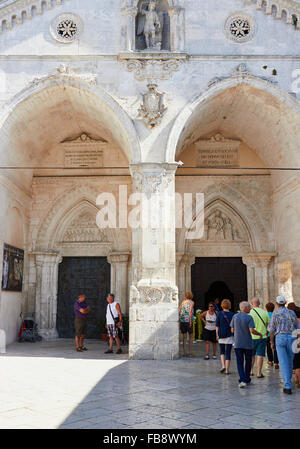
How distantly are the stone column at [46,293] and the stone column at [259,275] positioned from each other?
5887 millimetres

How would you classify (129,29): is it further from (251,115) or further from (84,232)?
(84,232)

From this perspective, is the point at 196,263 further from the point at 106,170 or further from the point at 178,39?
the point at 178,39

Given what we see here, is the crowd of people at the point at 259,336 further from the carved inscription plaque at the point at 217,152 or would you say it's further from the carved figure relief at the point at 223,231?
the carved inscription plaque at the point at 217,152

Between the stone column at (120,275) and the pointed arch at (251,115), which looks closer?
the pointed arch at (251,115)

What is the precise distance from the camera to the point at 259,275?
1323 centimetres

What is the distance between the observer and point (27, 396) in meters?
5.72

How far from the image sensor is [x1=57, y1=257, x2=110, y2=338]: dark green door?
13453mm

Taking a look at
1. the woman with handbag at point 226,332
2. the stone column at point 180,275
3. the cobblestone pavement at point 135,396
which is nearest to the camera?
the cobblestone pavement at point 135,396

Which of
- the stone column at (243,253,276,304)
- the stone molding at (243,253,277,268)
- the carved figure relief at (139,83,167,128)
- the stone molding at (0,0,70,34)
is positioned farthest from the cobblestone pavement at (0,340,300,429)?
the stone molding at (0,0,70,34)

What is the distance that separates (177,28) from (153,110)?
2.28 meters

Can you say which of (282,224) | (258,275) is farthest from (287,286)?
(282,224)

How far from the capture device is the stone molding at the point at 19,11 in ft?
35.8

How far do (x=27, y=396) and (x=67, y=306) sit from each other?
7866mm

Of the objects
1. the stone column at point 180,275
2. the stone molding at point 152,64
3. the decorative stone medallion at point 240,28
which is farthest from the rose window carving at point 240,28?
the stone column at point 180,275
